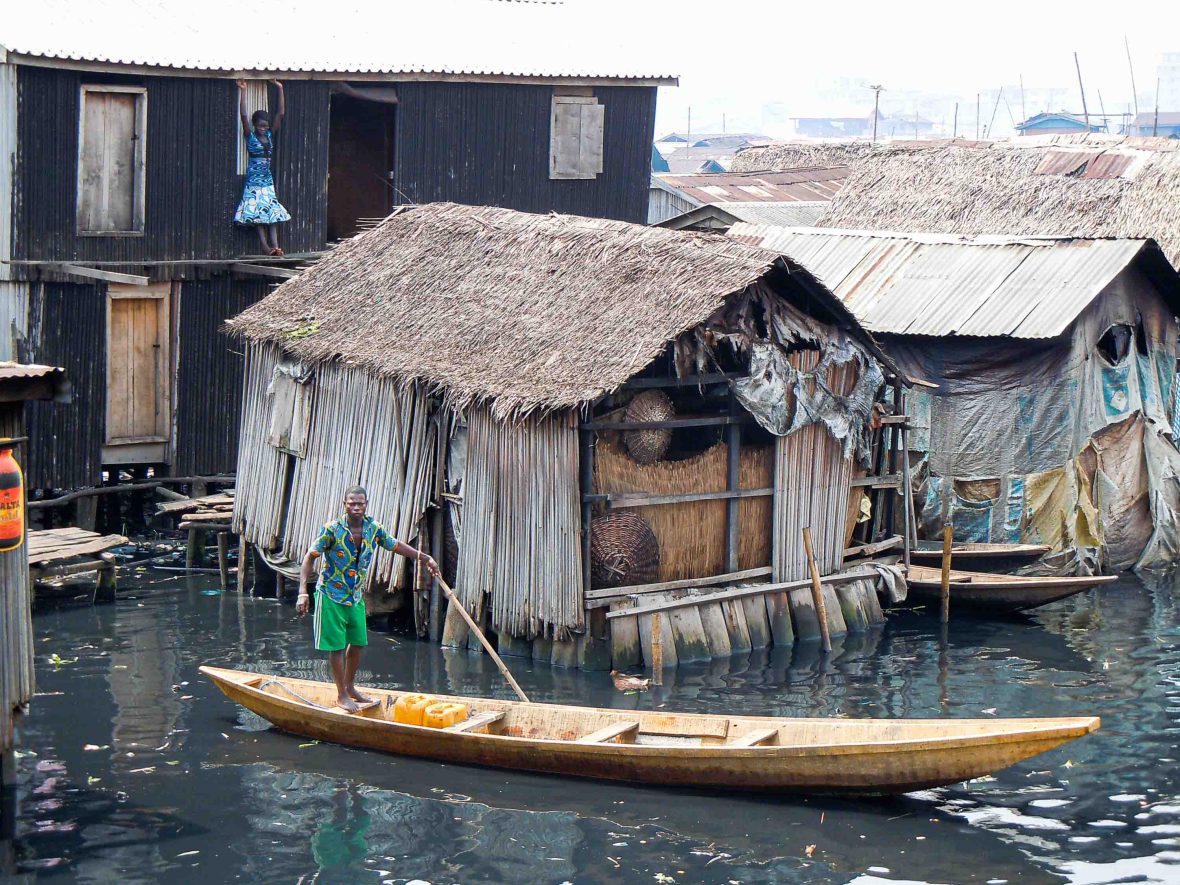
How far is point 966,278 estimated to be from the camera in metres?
18.8

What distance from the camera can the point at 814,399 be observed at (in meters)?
15.1

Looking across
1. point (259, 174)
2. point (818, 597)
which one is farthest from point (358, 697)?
point (259, 174)

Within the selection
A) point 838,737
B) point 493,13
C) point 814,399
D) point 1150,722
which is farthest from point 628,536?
point 493,13

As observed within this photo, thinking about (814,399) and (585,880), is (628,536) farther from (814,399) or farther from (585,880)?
(585,880)

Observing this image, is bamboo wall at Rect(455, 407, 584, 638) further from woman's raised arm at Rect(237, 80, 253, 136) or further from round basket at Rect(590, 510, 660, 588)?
woman's raised arm at Rect(237, 80, 253, 136)

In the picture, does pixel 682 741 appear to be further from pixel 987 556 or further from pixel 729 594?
pixel 987 556

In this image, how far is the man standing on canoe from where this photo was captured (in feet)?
40.2

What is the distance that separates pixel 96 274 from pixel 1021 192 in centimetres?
1403

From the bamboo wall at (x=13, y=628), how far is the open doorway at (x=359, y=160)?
45.7 feet

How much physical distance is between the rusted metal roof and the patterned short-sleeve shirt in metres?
18.4

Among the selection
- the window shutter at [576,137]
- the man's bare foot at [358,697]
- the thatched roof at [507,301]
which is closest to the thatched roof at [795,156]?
the window shutter at [576,137]

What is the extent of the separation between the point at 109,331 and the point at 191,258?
1.35 meters

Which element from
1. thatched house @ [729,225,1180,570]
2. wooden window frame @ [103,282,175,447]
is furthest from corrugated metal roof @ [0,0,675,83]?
thatched house @ [729,225,1180,570]

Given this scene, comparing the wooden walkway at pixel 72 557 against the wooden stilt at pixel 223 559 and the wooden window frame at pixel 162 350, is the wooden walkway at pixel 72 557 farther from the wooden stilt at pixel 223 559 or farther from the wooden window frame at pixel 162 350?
the wooden window frame at pixel 162 350
